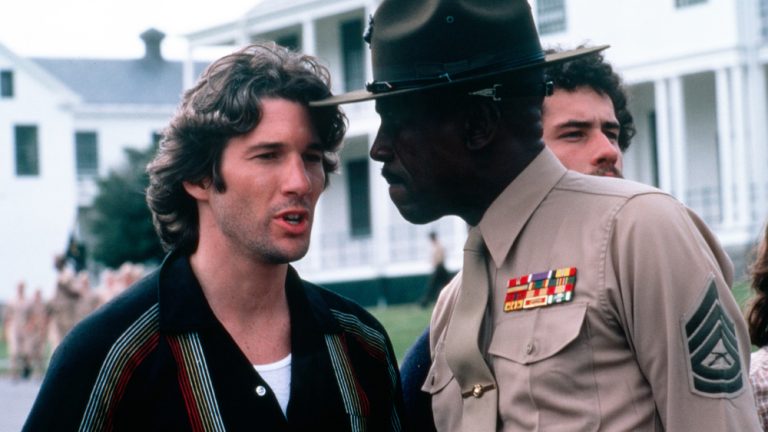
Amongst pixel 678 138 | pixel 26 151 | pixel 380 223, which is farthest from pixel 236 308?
pixel 26 151

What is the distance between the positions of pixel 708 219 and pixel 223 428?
76.8 ft

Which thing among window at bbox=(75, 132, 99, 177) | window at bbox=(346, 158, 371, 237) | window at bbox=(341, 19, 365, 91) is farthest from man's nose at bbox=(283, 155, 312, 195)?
window at bbox=(75, 132, 99, 177)

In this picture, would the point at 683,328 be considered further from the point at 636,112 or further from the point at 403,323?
the point at 636,112

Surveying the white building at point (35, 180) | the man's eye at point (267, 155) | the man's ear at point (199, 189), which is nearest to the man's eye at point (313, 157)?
the man's eye at point (267, 155)

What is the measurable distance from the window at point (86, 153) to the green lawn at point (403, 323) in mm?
35234

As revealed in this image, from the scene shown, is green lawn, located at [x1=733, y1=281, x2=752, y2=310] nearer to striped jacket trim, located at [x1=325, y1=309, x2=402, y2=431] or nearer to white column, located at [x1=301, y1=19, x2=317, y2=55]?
striped jacket trim, located at [x1=325, y1=309, x2=402, y2=431]

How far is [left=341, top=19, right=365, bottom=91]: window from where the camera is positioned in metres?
34.4

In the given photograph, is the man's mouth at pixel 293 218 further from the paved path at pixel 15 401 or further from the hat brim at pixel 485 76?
the paved path at pixel 15 401

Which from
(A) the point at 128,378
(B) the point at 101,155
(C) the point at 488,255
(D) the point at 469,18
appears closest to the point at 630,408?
(C) the point at 488,255

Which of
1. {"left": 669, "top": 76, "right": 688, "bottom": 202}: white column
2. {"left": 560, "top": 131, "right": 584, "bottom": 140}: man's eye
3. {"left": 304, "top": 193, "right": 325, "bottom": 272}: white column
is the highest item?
{"left": 669, "top": 76, "right": 688, "bottom": 202}: white column

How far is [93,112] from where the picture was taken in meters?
62.8

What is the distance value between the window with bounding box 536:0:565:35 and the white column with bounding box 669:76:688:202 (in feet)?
10.5

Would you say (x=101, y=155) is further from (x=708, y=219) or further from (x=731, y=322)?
(x=731, y=322)

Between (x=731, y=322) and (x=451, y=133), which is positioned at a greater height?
(x=451, y=133)
